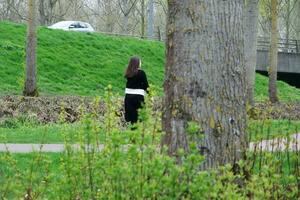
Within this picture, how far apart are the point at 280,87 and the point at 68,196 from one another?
32.3m

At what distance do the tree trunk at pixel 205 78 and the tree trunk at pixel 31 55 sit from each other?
16041mm

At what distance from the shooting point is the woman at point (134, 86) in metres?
12.4

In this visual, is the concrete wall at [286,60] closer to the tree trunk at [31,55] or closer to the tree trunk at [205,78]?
the tree trunk at [31,55]

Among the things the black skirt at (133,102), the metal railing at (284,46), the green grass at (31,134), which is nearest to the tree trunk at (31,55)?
the green grass at (31,134)

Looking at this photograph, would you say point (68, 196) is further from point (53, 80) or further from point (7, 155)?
point (53, 80)

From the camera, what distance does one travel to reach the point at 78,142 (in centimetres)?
469

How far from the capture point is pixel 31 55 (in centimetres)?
2070

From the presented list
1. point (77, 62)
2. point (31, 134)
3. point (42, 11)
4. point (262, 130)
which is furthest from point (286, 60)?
point (262, 130)

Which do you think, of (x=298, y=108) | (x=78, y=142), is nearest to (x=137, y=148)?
(x=78, y=142)

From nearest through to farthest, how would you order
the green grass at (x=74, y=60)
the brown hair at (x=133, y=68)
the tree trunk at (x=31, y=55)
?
the brown hair at (x=133, y=68) < the tree trunk at (x=31, y=55) < the green grass at (x=74, y=60)

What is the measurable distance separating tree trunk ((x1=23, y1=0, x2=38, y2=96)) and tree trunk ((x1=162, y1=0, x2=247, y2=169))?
1604cm

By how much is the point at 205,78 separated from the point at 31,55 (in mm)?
16293

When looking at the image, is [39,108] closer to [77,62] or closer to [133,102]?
[133,102]

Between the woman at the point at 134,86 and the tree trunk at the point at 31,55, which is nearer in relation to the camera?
the woman at the point at 134,86
